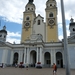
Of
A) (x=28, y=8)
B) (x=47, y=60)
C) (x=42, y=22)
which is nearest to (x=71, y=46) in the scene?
(x=47, y=60)

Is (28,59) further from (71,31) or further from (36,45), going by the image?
(71,31)

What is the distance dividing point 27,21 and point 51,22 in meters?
11.6

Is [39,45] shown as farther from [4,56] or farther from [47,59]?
[4,56]

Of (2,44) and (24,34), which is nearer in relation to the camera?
(2,44)

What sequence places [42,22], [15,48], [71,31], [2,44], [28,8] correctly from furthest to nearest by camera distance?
[28,8] → [42,22] → [71,31] → [15,48] → [2,44]

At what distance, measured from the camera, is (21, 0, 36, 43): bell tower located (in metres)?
46.8

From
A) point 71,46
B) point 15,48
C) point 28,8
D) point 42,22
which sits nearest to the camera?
point 71,46

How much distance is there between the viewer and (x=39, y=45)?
34688 millimetres

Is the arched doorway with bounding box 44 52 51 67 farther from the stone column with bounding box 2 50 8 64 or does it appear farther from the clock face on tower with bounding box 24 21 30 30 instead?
the clock face on tower with bounding box 24 21 30 30

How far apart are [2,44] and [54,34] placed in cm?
2098

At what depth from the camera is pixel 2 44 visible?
3684cm

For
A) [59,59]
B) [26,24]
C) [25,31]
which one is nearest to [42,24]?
[26,24]

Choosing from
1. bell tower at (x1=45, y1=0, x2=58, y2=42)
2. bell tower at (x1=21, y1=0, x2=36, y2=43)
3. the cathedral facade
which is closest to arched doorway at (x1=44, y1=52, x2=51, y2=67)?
the cathedral facade

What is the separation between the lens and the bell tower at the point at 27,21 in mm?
46750
